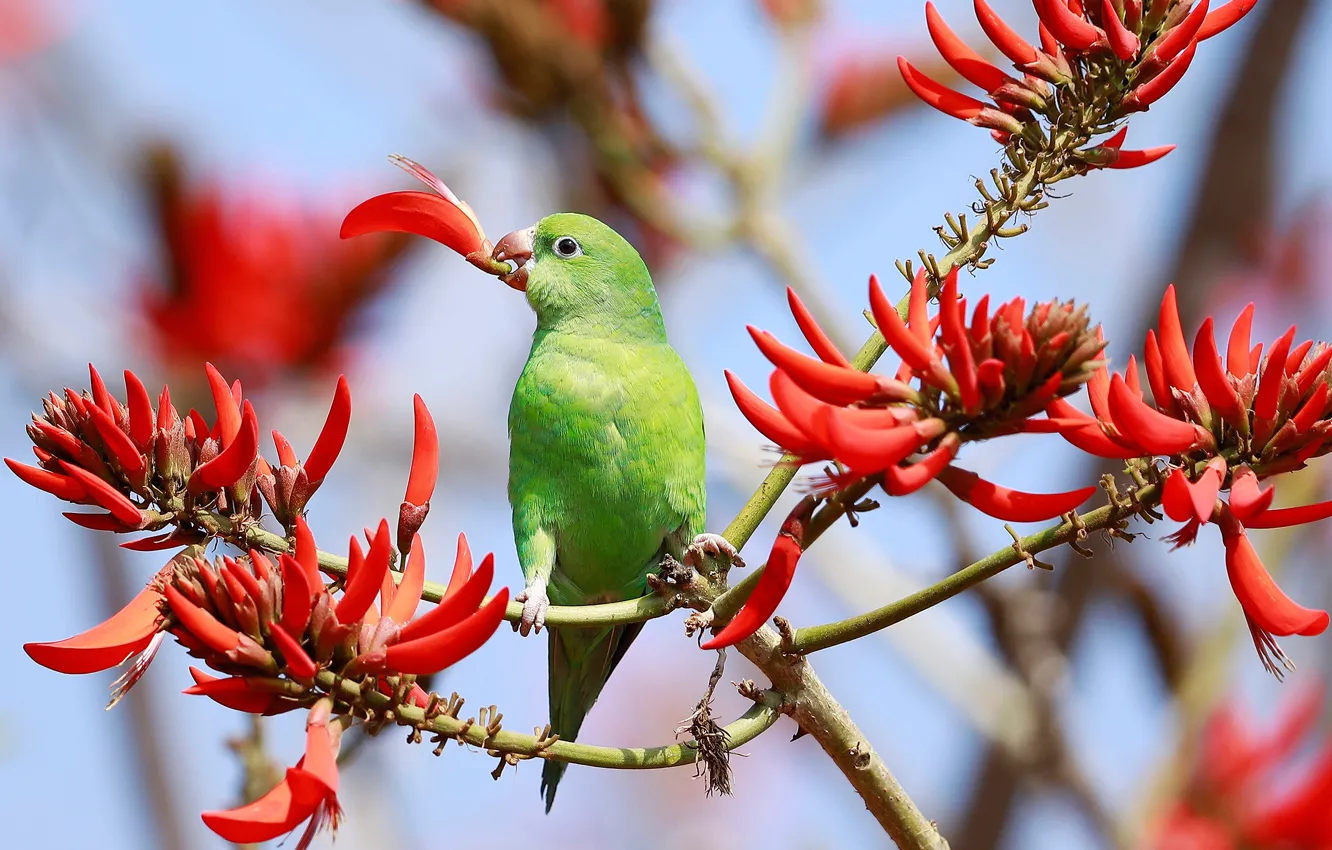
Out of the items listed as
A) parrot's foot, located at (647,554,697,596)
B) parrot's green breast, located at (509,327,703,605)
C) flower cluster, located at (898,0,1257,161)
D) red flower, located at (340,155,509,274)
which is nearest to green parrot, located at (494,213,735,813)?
parrot's green breast, located at (509,327,703,605)

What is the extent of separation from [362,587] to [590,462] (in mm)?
1594

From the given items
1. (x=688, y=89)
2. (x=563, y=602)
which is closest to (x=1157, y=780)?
(x=563, y=602)

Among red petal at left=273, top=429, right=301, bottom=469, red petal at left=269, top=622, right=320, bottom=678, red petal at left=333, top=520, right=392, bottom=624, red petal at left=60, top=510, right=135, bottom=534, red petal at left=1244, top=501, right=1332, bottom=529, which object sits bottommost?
red petal at left=1244, top=501, right=1332, bottom=529

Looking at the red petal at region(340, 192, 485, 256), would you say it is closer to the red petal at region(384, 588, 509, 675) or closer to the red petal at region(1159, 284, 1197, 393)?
the red petal at region(384, 588, 509, 675)

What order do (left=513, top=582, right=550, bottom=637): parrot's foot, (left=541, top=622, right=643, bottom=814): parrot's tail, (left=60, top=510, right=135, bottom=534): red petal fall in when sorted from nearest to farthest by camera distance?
(left=60, top=510, right=135, bottom=534): red petal, (left=513, top=582, right=550, bottom=637): parrot's foot, (left=541, top=622, right=643, bottom=814): parrot's tail

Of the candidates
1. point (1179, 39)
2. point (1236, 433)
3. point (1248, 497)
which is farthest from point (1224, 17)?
point (1248, 497)

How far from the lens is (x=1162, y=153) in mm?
1928

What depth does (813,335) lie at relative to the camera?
1609mm

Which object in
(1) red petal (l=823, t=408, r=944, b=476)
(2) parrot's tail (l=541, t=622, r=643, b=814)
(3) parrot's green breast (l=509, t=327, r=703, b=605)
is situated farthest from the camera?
(2) parrot's tail (l=541, t=622, r=643, b=814)

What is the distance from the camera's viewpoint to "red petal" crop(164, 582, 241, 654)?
5.00 ft

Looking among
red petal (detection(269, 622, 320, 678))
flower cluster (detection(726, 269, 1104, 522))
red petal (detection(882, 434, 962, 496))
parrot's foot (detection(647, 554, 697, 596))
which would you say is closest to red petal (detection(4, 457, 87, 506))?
red petal (detection(269, 622, 320, 678))

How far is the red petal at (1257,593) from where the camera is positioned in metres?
1.62

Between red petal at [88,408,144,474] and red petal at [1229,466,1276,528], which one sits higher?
red petal at [88,408,144,474]

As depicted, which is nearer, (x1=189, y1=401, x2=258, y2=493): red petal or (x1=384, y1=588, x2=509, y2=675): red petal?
(x1=384, y1=588, x2=509, y2=675): red petal
